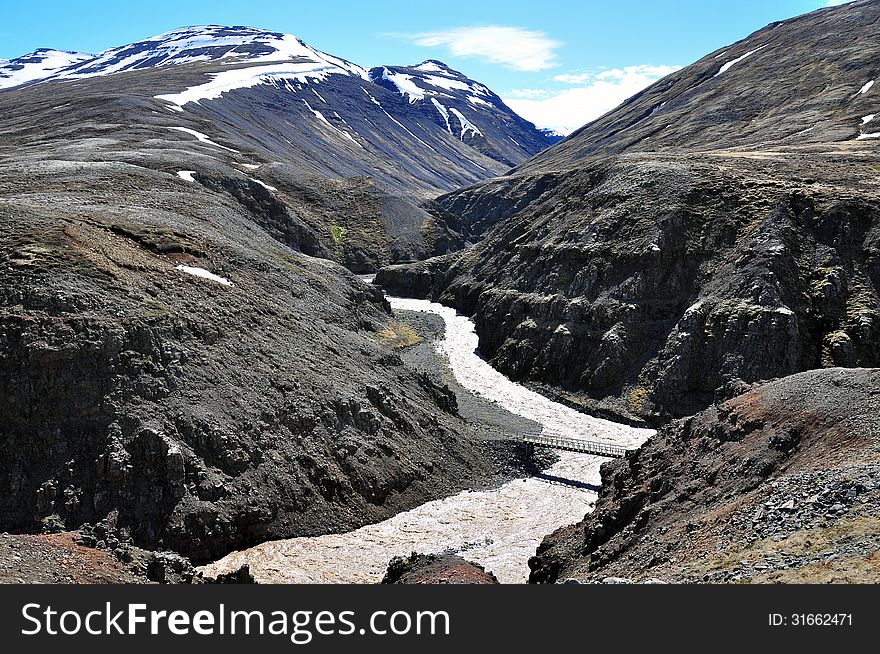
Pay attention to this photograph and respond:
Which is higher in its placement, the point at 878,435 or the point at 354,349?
the point at 354,349

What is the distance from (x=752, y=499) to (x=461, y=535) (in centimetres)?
1521

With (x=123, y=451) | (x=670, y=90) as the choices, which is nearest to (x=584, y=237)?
(x=123, y=451)

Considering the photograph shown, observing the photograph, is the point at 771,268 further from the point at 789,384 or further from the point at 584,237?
the point at 789,384

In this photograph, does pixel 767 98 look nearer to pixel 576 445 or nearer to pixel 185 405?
pixel 576 445

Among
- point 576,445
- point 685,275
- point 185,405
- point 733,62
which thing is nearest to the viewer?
point 185,405

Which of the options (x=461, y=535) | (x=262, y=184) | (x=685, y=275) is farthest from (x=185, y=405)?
(x=262, y=184)

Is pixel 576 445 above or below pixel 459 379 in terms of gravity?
below

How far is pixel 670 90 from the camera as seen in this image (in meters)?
185

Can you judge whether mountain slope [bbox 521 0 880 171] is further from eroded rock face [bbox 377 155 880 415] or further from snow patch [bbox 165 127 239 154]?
snow patch [bbox 165 127 239 154]

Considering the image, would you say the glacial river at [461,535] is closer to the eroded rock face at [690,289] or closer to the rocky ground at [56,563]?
the rocky ground at [56,563]

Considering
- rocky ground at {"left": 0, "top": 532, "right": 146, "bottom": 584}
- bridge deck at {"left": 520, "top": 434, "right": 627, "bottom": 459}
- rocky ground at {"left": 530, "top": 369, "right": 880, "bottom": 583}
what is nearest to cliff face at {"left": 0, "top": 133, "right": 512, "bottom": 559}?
rocky ground at {"left": 0, "top": 532, "right": 146, "bottom": 584}

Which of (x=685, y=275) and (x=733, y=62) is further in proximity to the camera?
(x=733, y=62)

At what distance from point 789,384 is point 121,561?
1101 inches

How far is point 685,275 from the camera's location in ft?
191
